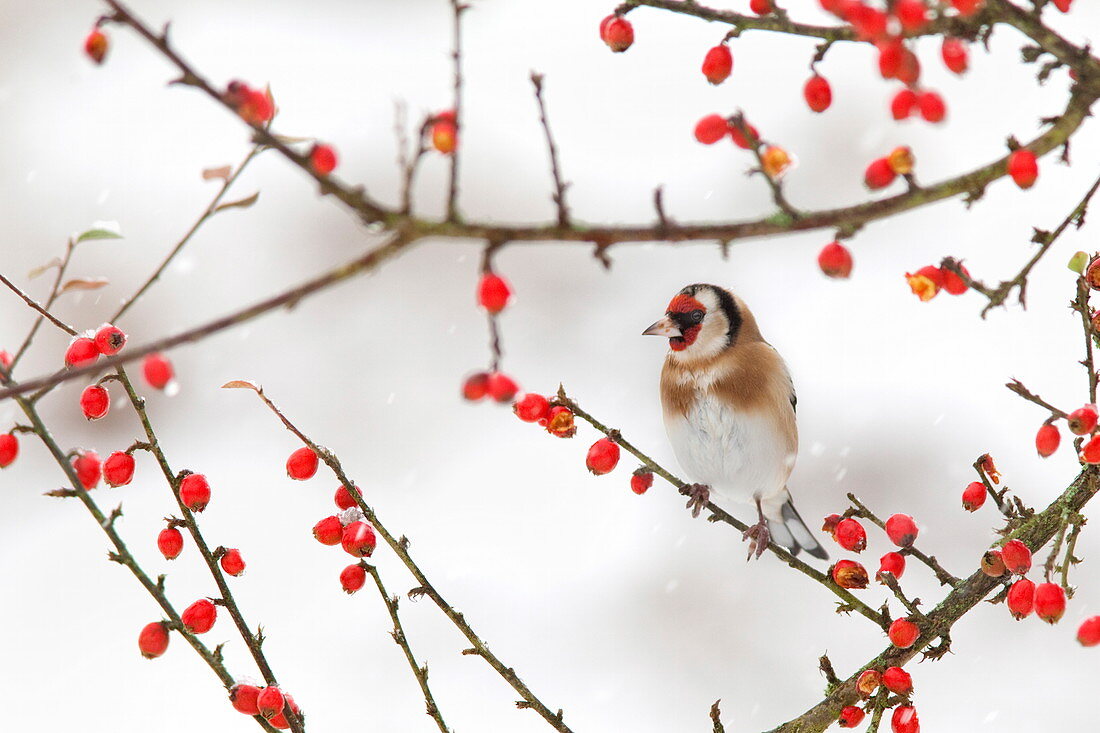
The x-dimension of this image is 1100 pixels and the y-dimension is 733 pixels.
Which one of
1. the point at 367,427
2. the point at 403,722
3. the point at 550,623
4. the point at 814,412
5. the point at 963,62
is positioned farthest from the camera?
the point at 367,427

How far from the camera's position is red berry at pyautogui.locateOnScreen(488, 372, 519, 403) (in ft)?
2.97

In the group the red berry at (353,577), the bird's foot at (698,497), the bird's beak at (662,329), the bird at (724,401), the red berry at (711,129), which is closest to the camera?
the red berry at (711,129)

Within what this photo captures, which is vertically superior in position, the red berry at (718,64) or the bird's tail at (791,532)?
the bird's tail at (791,532)

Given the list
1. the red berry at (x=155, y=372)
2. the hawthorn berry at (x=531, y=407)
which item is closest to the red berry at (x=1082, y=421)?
the hawthorn berry at (x=531, y=407)

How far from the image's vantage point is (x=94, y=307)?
6.06 metres

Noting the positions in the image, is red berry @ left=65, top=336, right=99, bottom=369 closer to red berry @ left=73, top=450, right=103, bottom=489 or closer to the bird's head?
red berry @ left=73, top=450, right=103, bottom=489

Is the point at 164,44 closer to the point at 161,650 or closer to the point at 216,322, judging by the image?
the point at 216,322

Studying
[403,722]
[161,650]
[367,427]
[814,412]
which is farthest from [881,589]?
[161,650]

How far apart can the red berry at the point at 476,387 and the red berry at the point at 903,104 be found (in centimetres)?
58

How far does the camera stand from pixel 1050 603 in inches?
50.8

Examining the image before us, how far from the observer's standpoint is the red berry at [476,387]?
2.97ft

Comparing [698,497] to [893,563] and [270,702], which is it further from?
[270,702]

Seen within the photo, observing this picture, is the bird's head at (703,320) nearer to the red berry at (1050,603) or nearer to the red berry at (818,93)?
the red berry at (818,93)

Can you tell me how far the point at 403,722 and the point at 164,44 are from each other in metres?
4.15
